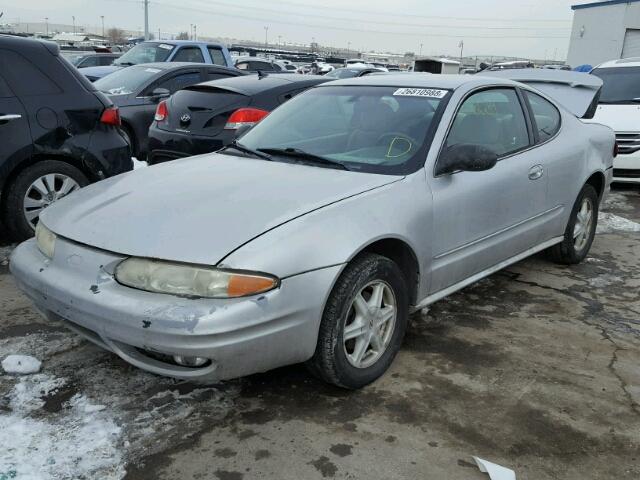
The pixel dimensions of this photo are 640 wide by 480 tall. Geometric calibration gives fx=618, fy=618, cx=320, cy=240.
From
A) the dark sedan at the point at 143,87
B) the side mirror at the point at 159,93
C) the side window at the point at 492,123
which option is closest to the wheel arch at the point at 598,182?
the side window at the point at 492,123

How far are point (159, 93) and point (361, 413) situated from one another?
669cm

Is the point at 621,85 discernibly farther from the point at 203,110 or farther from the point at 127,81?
the point at 127,81

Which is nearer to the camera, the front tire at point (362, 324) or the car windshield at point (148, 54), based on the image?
the front tire at point (362, 324)

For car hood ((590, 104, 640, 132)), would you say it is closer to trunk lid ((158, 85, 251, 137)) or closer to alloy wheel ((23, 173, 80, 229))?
trunk lid ((158, 85, 251, 137))

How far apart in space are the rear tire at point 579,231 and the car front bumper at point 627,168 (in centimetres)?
331

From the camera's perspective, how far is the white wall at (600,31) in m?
28.5

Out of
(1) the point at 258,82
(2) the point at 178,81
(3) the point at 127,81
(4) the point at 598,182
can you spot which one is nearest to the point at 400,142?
(4) the point at 598,182

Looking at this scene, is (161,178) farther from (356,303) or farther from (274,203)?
(356,303)

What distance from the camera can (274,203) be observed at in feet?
9.37

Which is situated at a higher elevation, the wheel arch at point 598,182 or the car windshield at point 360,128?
the car windshield at point 360,128

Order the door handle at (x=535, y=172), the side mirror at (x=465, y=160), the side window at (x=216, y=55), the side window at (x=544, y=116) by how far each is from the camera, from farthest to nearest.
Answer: the side window at (x=216, y=55) → the side window at (x=544, y=116) → the door handle at (x=535, y=172) → the side mirror at (x=465, y=160)

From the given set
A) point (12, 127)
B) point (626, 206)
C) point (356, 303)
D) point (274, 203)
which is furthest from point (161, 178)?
point (626, 206)

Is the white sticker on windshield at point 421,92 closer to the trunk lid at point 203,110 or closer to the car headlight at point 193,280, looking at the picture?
the car headlight at point 193,280

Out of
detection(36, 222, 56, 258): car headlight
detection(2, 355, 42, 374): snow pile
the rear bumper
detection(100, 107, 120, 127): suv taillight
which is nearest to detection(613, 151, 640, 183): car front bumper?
the rear bumper
